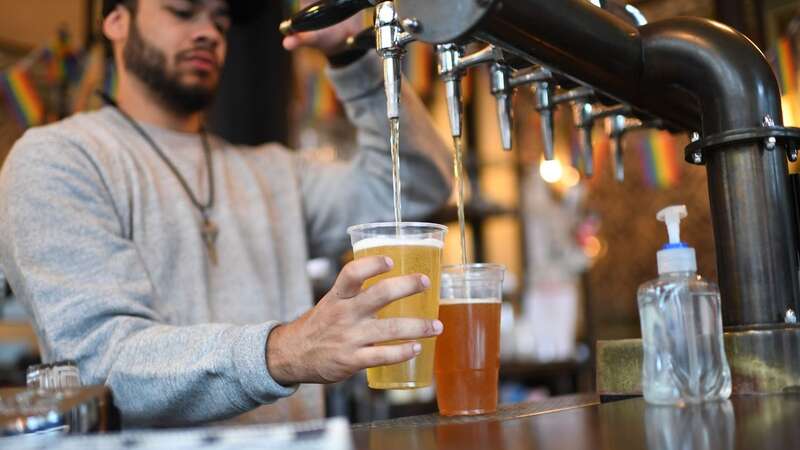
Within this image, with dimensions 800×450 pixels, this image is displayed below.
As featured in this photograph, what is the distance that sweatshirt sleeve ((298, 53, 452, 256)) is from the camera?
1.86 m

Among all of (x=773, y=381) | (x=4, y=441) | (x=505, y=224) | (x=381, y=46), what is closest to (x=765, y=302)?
(x=773, y=381)

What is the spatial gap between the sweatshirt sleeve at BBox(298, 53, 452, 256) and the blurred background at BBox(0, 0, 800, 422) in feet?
4.65

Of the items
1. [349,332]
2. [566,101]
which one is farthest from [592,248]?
[349,332]

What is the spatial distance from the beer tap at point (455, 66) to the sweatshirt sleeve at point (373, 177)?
0.83 meters

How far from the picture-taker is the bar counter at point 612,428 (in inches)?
24.4

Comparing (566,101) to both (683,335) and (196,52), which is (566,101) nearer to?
(683,335)

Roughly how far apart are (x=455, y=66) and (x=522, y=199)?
13.5ft

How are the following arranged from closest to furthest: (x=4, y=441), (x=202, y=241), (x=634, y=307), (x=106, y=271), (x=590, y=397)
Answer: (x=4, y=441) < (x=590, y=397) < (x=106, y=271) < (x=202, y=241) < (x=634, y=307)

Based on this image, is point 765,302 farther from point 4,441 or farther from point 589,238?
point 589,238

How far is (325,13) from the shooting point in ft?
3.16

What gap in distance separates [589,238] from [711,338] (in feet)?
13.5

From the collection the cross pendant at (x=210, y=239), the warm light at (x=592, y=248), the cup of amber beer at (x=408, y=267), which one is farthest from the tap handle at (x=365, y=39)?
the warm light at (x=592, y=248)

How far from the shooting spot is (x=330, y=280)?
3797 mm

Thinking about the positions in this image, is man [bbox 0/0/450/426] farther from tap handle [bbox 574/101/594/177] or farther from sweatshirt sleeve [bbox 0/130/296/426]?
tap handle [bbox 574/101/594/177]
